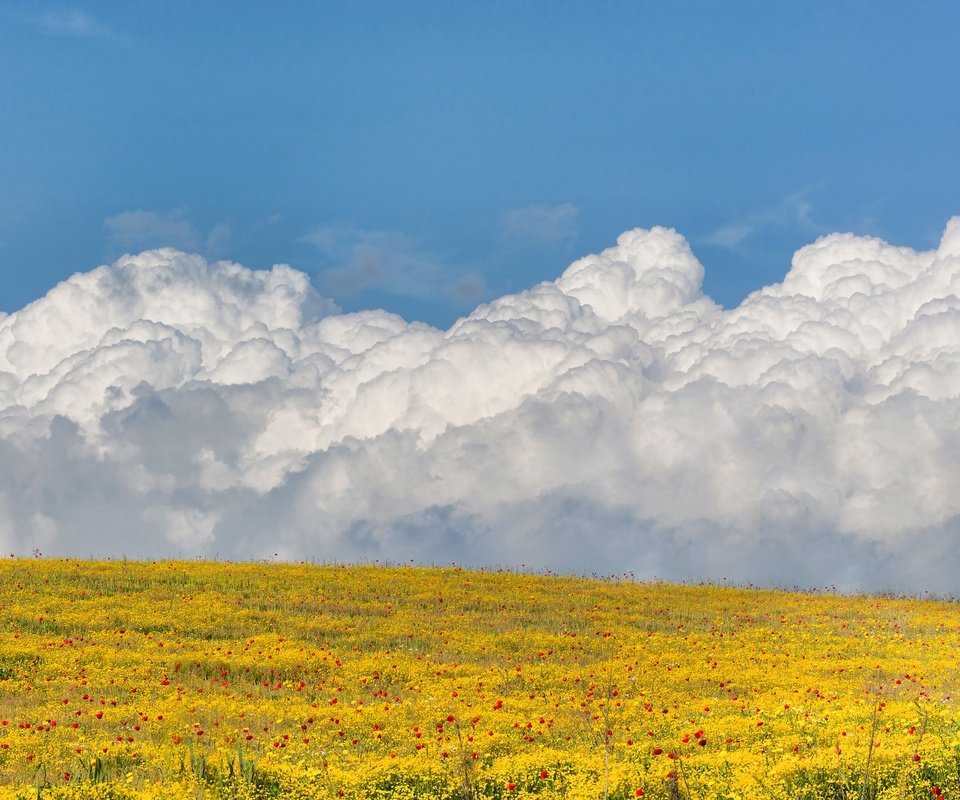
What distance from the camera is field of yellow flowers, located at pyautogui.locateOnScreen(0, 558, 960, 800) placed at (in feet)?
53.4

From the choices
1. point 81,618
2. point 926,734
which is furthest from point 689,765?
point 81,618

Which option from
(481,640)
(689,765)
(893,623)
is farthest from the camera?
(893,623)

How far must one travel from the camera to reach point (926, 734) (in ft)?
56.9

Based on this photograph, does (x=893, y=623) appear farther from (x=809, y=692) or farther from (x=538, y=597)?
(x=809, y=692)

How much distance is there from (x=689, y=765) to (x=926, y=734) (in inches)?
152

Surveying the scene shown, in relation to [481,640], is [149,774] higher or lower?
lower

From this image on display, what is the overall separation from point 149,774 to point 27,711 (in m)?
7.37

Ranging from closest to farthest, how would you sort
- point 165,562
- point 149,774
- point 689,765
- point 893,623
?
1. point 689,765
2. point 149,774
3. point 893,623
4. point 165,562

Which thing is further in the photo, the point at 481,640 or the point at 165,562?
the point at 165,562

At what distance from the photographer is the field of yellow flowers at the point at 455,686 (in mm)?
16281

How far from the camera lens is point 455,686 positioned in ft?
87.0

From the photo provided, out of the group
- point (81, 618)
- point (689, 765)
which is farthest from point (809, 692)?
point (81, 618)

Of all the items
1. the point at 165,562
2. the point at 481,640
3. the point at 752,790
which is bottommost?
the point at 752,790

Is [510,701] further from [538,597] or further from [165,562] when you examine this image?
[165,562]
